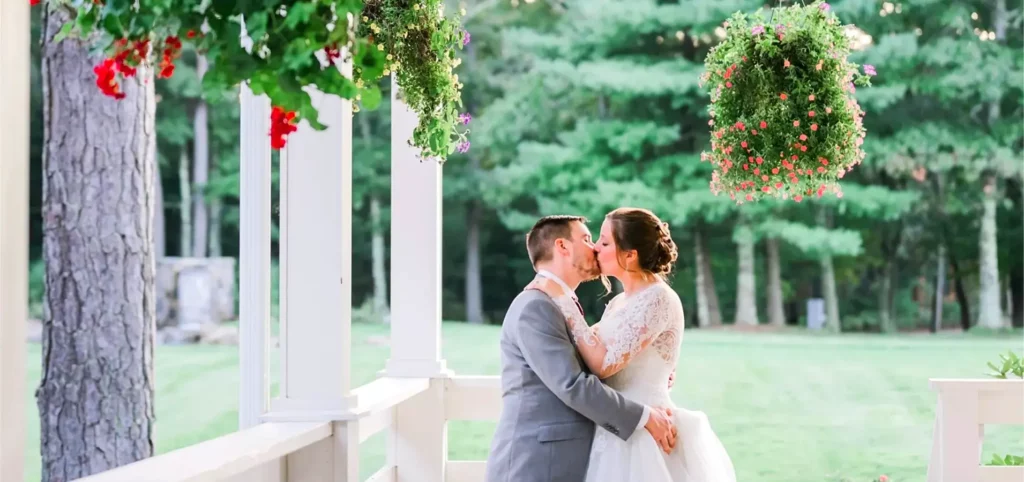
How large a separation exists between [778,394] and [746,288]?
1602mm

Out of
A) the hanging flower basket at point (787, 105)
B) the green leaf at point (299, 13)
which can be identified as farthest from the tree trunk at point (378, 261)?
the green leaf at point (299, 13)

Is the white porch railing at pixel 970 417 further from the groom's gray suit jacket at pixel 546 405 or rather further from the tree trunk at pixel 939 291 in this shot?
the tree trunk at pixel 939 291

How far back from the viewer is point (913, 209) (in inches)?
518

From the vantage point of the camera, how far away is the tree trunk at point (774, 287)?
43.3 ft

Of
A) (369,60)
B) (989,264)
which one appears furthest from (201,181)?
(369,60)

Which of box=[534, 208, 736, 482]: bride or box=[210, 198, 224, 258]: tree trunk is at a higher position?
box=[210, 198, 224, 258]: tree trunk

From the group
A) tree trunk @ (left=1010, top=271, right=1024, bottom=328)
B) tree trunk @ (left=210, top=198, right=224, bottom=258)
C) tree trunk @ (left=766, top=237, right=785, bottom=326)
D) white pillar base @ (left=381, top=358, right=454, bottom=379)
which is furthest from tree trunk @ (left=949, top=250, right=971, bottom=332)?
white pillar base @ (left=381, top=358, right=454, bottom=379)

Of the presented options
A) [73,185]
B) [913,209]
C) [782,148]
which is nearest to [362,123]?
[913,209]

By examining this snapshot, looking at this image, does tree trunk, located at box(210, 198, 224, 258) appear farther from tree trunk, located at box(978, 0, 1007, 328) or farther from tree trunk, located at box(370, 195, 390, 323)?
tree trunk, located at box(978, 0, 1007, 328)

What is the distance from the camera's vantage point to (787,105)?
377cm

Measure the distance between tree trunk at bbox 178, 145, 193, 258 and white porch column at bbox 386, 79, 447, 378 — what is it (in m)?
9.41

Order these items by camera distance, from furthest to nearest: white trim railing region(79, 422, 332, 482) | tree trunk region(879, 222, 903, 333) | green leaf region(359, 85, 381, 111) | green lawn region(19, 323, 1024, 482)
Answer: tree trunk region(879, 222, 903, 333) → green lawn region(19, 323, 1024, 482) → white trim railing region(79, 422, 332, 482) → green leaf region(359, 85, 381, 111)

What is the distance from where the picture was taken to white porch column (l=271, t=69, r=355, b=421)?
3.23 m

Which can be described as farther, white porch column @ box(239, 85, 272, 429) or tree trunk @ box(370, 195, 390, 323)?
tree trunk @ box(370, 195, 390, 323)
